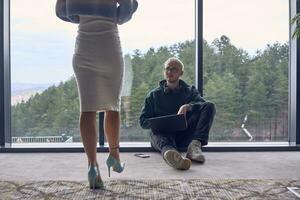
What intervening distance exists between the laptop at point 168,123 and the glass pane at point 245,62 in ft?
2.37

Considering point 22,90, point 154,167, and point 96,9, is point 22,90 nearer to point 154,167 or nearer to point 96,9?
point 154,167

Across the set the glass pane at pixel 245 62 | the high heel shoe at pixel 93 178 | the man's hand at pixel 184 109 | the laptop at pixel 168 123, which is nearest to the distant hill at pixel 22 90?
the laptop at pixel 168 123

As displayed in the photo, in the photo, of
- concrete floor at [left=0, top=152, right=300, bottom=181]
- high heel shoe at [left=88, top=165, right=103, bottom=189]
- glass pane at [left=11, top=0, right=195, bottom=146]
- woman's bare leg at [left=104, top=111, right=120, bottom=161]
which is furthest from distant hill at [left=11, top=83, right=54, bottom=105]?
high heel shoe at [left=88, top=165, right=103, bottom=189]

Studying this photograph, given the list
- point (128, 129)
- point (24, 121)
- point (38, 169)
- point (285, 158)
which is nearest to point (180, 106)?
point (128, 129)

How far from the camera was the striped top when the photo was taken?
A: 6.36ft

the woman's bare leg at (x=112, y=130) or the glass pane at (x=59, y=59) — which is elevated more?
the glass pane at (x=59, y=59)

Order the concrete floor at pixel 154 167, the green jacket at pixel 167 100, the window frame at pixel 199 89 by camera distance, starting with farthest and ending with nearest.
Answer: the window frame at pixel 199 89 < the green jacket at pixel 167 100 < the concrete floor at pixel 154 167

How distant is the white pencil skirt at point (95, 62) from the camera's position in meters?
1.97

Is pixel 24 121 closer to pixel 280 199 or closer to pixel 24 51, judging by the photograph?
pixel 24 51

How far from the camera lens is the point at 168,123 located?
9.64 ft

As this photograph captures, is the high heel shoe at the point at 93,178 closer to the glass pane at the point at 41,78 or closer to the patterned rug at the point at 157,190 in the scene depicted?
the patterned rug at the point at 157,190

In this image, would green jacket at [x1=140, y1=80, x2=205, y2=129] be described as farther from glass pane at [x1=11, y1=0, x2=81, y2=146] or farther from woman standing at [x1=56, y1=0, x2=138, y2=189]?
woman standing at [x1=56, y1=0, x2=138, y2=189]

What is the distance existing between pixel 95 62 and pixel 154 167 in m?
0.95

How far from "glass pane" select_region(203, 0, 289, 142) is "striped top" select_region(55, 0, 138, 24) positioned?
63.8 inches
